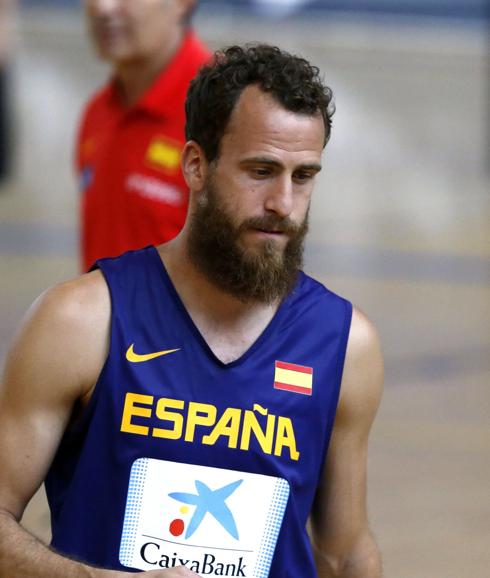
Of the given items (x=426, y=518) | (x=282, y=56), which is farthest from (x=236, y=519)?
(x=426, y=518)

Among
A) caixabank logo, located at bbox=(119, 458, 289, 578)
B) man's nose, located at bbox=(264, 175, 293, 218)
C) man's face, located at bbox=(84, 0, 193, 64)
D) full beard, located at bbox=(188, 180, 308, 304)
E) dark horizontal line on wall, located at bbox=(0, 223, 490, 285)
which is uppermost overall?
man's face, located at bbox=(84, 0, 193, 64)

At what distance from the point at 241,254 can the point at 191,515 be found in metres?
0.56

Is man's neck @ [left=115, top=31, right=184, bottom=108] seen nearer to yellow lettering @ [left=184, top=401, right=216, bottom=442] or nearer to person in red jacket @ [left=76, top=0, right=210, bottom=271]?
person in red jacket @ [left=76, top=0, right=210, bottom=271]

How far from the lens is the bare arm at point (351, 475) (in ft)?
9.85

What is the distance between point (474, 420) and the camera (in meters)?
8.09

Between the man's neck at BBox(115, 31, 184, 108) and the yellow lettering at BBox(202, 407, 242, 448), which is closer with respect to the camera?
the yellow lettering at BBox(202, 407, 242, 448)

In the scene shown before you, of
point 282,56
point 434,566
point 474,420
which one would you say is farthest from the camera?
point 474,420

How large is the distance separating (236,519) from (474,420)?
17.8ft

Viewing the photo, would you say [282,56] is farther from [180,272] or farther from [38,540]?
[38,540]

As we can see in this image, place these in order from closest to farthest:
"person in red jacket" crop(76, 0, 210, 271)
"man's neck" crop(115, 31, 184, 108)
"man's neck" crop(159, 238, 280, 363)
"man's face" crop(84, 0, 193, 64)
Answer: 1. "man's neck" crop(159, 238, 280, 363)
2. "person in red jacket" crop(76, 0, 210, 271)
3. "man's face" crop(84, 0, 193, 64)
4. "man's neck" crop(115, 31, 184, 108)

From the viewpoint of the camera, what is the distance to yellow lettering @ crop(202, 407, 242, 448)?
2812 millimetres

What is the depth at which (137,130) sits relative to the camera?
4.62m

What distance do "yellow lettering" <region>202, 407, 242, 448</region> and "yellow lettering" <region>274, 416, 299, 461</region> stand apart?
0.10m

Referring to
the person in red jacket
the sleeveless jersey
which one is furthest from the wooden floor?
the sleeveless jersey
